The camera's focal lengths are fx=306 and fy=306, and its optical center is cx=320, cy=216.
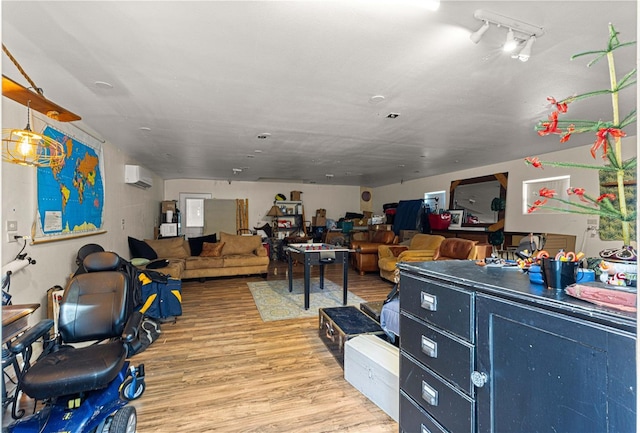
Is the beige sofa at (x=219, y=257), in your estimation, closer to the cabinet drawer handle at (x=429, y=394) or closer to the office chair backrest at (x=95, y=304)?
the office chair backrest at (x=95, y=304)

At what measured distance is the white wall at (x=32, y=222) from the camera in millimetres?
2398

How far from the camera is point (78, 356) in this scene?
75.0 inches

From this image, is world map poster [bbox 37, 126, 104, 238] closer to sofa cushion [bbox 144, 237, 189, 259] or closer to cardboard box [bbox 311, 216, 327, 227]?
sofa cushion [bbox 144, 237, 189, 259]

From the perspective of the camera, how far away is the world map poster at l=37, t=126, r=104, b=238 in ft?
9.27

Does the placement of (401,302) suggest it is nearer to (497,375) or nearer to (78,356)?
(497,375)

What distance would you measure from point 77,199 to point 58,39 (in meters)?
2.01

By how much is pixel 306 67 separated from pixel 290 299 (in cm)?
339

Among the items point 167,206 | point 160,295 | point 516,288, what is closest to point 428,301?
point 516,288

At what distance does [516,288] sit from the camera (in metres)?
1.08

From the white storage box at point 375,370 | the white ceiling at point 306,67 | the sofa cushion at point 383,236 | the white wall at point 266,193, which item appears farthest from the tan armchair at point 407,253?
the white wall at point 266,193

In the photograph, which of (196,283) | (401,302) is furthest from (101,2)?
(196,283)

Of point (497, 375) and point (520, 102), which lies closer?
point (497, 375)

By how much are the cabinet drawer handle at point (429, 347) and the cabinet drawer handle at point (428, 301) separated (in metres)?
0.14

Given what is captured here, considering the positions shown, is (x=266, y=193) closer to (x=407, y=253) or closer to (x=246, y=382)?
(x=407, y=253)
